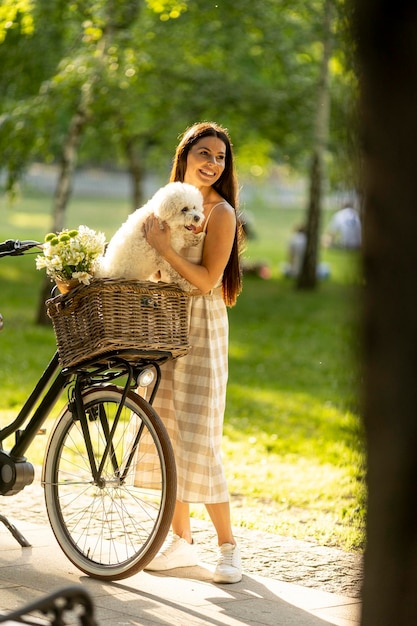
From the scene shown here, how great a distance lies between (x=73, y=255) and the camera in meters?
4.60

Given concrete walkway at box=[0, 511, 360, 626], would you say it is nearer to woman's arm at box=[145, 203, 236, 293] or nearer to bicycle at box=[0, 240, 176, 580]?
bicycle at box=[0, 240, 176, 580]

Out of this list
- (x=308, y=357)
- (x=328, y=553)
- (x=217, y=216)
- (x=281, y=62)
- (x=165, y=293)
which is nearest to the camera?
(x=165, y=293)

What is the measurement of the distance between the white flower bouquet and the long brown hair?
671mm

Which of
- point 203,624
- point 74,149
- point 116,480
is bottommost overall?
point 203,624

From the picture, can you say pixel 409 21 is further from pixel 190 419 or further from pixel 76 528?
pixel 76 528

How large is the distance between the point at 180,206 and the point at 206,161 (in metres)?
0.55

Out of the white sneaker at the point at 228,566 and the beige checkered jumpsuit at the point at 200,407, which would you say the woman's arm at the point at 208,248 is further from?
the white sneaker at the point at 228,566

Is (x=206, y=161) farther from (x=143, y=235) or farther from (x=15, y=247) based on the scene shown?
Answer: (x=15, y=247)

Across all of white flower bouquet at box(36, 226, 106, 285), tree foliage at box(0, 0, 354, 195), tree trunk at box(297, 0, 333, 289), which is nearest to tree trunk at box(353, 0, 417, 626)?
white flower bouquet at box(36, 226, 106, 285)

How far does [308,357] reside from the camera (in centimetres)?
1591

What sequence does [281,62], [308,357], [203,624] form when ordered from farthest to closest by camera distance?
[281,62] < [308,357] < [203,624]

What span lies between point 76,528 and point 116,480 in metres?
0.99

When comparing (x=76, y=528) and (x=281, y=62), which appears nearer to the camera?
(x=76, y=528)

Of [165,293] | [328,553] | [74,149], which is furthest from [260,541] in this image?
[74,149]
